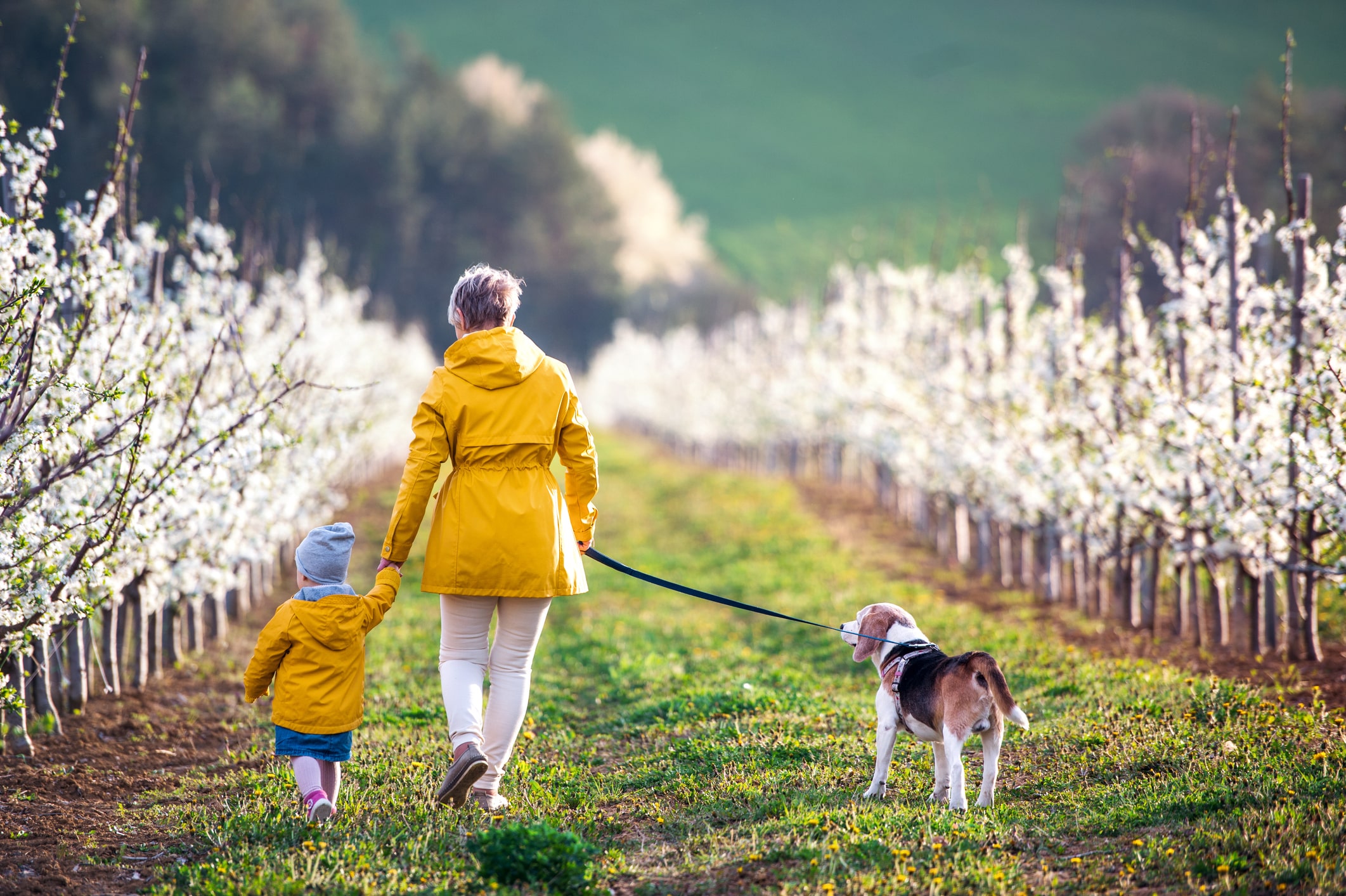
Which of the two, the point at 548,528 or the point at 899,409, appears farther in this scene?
the point at 899,409

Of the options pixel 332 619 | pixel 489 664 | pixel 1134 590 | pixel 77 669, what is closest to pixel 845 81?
pixel 1134 590

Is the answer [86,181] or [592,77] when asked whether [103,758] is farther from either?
[592,77]

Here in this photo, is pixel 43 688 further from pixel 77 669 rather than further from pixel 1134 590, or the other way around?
pixel 1134 590

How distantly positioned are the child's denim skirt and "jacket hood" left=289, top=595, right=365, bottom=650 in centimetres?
45

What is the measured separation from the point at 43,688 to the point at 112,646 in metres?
1.19

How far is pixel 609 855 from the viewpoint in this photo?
473 cm

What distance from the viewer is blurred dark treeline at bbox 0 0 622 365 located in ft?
87.1

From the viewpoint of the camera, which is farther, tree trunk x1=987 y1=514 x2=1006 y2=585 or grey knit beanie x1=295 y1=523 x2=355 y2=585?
tree trunk x1=987 y1=514 x2=1006 y2=585

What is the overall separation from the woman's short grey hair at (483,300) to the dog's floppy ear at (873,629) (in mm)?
2508

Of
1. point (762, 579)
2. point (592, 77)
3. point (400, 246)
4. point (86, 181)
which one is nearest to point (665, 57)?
point (592, 77)

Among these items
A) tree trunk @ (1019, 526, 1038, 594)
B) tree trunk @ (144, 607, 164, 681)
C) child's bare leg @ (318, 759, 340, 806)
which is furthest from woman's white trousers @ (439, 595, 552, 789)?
tree trunk @ (1019, 526, 1038, 594)

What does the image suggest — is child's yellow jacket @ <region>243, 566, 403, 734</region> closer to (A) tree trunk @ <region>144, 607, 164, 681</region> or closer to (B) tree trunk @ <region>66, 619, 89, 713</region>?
(B) tree trunk @ <region>66, 619, 89, 713</region>

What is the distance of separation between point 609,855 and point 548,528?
1.55m

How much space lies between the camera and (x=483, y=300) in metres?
5.11
